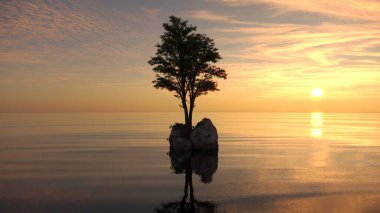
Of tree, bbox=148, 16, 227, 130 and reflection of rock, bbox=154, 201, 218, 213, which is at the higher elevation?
tree, bbox=148, 16, 227, 130

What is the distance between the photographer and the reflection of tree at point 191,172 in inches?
851

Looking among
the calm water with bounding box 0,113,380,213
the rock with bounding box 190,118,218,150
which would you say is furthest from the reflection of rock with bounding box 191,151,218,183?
the rock with bounding box 190,118,218,150

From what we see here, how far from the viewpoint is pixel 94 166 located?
39.1m

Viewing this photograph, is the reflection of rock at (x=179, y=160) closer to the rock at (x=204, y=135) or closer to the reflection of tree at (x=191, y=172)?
the reflection of tree at (x=191, y=172)

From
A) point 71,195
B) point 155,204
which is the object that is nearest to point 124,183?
point 71,195

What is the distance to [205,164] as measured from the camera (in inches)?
1556

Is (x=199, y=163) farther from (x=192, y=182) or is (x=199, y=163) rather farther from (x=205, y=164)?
(x=192, y=182)

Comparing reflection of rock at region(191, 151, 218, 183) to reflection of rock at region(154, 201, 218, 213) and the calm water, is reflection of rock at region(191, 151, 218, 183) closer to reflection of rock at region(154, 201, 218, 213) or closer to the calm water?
the calm water

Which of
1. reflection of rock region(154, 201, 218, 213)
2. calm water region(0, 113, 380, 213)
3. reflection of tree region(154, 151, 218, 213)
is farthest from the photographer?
calm water region(0, 113, 380, 213)

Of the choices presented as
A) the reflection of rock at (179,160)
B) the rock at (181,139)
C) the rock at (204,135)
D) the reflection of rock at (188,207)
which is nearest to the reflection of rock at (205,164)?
the reflection of rock at (179,160)

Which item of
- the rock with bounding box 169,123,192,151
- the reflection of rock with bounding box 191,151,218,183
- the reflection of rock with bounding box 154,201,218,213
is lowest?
the reflection of rock with bounding box 154,201,218,213

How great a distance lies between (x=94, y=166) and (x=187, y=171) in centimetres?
1110

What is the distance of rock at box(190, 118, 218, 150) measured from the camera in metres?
49.1

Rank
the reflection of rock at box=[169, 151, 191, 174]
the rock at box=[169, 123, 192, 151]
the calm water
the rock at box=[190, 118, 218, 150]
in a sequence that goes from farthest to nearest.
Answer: the rock at box=[169, 123, 192, 151]
the rock at box=[190, 118, 218, 150]
the reflection of rock at box=[169, 151, 191, 174]
the calm water
